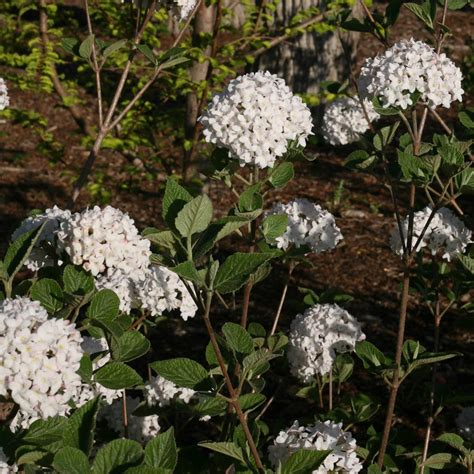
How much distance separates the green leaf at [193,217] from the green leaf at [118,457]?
1.27 ft

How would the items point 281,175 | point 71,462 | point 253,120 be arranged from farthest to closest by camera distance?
point 281,175 → point 253,120 → point 71,462

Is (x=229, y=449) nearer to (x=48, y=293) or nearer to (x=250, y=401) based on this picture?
(x=250, y=401)

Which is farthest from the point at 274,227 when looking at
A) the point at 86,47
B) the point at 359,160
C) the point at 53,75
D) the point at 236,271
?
the point at 53,75

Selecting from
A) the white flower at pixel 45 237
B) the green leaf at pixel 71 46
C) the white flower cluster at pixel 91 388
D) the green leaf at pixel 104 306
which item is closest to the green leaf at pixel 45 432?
the green leaf at pixel 104 306

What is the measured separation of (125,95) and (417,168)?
5422mm

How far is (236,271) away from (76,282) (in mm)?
444

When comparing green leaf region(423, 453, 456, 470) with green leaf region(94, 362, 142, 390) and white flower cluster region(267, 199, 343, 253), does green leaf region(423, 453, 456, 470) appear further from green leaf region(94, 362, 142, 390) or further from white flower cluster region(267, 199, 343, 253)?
green leaf region(94, 362, 142, 390)

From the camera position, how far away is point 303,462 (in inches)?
65.1

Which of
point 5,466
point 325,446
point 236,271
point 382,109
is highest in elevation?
point 382,109

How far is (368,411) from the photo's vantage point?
2.92 metres

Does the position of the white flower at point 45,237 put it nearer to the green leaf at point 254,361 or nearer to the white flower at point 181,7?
the green leaf at point 254,361

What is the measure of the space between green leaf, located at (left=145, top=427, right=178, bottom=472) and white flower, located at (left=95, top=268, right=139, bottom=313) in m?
0.75

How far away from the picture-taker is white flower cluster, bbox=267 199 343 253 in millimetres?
2967

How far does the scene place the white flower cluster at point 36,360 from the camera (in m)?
1.48
